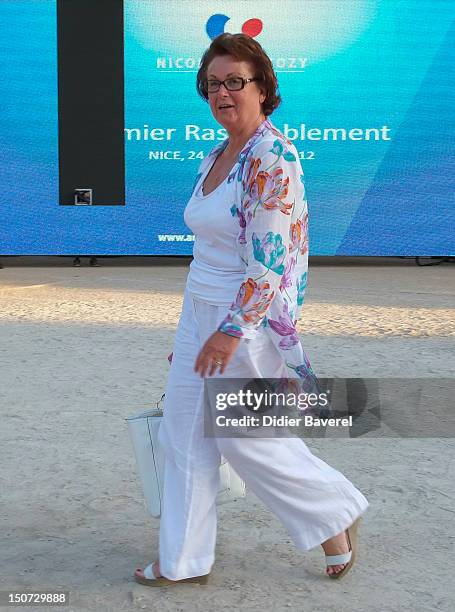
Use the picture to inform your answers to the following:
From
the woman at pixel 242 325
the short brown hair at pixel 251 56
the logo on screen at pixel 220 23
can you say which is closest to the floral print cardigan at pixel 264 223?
the woman at pixel 242 325

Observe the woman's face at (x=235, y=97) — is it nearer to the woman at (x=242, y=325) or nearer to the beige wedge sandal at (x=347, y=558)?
the woman at (x=242, y=325)

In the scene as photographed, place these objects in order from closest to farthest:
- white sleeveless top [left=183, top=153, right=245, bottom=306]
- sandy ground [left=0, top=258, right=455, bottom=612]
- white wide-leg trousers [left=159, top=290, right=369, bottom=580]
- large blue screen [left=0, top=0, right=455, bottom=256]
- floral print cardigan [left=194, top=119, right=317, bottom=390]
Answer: floral print cardigan [left=194, top=119, right=317, bottom=390]
white sleeveless top [left=183, top=153, right=245, bottom=306]
white wide-leg trousers [left=159, top=290, right=369, bottom=580]
sandy ground [left=0, top=258, right=455, bottom=612]
large blue screen [left=0, top=0, right=455, bottom=256]

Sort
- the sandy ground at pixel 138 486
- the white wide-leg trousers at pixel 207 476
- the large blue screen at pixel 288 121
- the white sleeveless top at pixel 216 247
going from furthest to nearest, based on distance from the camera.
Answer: the large blue screen at pixel 288 121, the sandy ground at pixel 138 486, the white wide-leg trousers at pixel 207 476, the white sleeveless top at pixel 216 247

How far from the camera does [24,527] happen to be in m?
3.62

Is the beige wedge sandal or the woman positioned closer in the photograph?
the woman

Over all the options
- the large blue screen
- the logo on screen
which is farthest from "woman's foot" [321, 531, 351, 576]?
the logo on screen

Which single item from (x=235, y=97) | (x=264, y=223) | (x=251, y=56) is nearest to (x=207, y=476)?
(x=264, y=223)

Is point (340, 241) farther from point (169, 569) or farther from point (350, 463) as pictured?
point (169, 569)

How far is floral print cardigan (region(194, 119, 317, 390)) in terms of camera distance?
2748 millimetres

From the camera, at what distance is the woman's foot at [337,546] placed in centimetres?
312

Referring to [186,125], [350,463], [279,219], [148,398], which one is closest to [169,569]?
[279,219]

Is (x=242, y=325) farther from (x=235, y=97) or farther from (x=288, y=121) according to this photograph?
(x=288, y=121)

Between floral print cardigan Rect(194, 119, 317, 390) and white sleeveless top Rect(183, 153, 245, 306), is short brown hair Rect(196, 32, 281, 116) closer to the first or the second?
floral print cardigan Rect(194, 119, 317, 390)

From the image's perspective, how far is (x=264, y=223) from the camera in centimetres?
274
